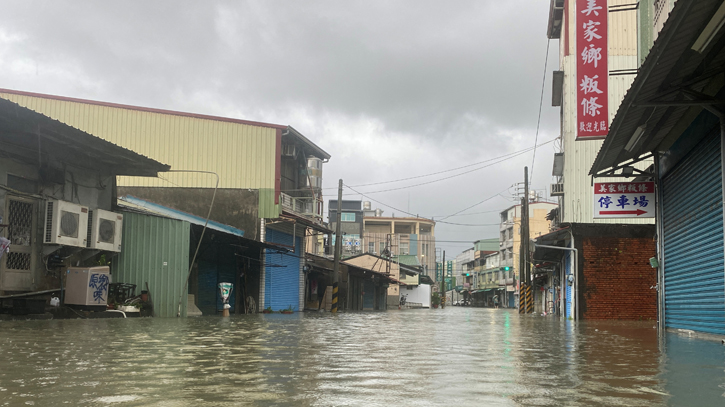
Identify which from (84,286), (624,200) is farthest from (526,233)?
(84,286)

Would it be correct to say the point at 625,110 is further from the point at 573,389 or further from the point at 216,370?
the point at 216,370

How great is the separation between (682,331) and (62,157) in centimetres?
1484

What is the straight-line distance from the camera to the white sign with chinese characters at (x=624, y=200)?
1526cm

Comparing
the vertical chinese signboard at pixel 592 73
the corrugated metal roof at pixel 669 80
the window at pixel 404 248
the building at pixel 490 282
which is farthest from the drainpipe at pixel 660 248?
the window at pixel 404 248

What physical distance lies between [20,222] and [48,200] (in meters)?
0.83

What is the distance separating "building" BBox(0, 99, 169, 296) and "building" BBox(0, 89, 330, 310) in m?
11.3

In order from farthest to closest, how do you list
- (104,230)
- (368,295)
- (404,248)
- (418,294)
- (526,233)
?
(404,248)
(418,294)
(368,295)
(526,233)
(104,230)

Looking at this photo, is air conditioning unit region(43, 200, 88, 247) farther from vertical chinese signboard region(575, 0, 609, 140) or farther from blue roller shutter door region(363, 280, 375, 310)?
blue roller shutter door region(363, 280, 375, 310)

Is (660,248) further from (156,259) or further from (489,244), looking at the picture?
A: (489,244)

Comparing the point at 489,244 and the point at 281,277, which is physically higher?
the point at 489,244

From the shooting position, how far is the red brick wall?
23930 millimetres

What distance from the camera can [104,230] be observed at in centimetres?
1809

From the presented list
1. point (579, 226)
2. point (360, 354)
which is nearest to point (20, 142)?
point (360, 354)

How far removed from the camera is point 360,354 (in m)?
7.79
